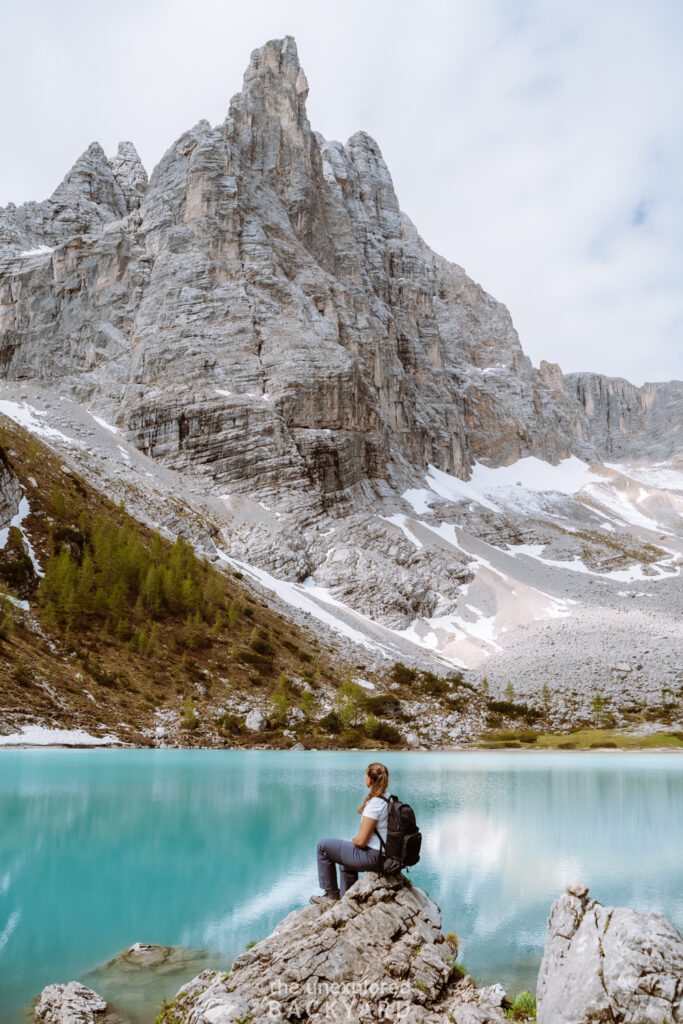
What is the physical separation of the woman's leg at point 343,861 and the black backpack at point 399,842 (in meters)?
0.17

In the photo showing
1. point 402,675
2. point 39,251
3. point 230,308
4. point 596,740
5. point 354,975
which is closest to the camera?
point 354,975

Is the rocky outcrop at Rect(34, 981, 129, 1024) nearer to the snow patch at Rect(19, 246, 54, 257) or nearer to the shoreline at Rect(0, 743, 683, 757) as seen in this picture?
the shoreline at Rect(0, 743, 683, 757)

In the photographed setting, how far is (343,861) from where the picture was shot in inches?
395

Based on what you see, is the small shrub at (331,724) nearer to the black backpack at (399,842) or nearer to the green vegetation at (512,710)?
the green vegetation at (512,710)

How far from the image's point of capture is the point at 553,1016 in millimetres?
7621

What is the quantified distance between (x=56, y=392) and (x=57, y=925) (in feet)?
396

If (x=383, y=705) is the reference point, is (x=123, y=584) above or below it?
above

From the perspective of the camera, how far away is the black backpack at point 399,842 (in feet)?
31.5

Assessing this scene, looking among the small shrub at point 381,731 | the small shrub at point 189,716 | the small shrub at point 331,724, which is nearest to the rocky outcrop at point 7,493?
the small shrub at point 189,716

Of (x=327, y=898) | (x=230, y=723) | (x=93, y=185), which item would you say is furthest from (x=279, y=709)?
(x=93, y=185)

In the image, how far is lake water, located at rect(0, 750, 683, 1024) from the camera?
1188 centimetres

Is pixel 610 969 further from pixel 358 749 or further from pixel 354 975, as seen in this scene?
pixel 358 749

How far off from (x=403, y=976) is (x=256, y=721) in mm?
50135

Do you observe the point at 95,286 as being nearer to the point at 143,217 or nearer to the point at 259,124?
the point at 143,217
